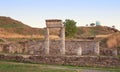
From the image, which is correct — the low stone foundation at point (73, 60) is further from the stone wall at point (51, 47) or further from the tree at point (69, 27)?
the tree at point (69, 27)

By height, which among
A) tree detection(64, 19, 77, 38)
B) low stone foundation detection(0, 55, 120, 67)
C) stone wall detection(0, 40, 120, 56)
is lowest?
low stone foundation detection(0, 55, 120, 67)

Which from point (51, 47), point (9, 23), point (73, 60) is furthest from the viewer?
point (9, 23)

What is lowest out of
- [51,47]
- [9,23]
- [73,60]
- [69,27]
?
[73,60]

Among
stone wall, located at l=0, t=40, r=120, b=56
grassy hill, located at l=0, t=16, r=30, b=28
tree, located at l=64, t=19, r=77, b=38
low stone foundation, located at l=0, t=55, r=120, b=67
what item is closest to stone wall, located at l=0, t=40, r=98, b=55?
stone wall, located at l=0, t=40, r=120, b=56

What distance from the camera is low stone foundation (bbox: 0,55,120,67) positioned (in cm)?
2938

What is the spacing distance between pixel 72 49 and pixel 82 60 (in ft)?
47.3

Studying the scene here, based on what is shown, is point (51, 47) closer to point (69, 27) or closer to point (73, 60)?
point (73, 60)

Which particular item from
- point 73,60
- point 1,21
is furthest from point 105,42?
point 1,21

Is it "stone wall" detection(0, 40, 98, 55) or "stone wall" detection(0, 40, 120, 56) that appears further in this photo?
"stone wall" detection(0, 40, 98, 55)

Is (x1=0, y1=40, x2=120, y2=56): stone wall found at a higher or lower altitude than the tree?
lower

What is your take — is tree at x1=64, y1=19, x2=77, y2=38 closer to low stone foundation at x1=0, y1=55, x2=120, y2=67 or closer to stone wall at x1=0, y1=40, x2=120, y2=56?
stone wall at x1=0, y1=40, x2=120, y2=56

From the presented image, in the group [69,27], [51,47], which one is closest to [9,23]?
[69,27]

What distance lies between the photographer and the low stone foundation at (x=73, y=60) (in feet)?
96.4

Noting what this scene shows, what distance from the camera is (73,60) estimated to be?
3044 cm
